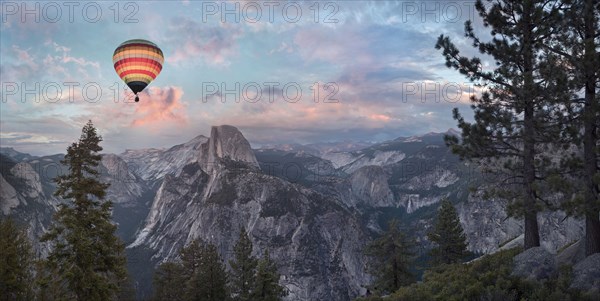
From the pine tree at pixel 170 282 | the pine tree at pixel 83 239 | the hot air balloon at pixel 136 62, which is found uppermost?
the hot air balloon at pixel 136 62

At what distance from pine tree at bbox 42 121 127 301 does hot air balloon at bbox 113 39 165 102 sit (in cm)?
2135

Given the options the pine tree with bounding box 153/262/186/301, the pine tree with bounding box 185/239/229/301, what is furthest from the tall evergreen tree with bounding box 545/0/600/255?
the pine tree with bounding box 153/262/186/301

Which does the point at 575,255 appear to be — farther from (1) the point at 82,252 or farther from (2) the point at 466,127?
(1) the point at 82,252

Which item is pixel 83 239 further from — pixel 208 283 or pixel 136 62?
pixel 136 62

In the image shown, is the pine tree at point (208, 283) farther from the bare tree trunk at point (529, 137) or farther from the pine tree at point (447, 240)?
the bare tree trunk at point (529, 137)

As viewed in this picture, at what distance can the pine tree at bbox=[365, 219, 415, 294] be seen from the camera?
36062 millimetres

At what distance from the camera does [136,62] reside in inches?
1629

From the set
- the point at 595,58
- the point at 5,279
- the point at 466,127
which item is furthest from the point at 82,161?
the point at 595,58

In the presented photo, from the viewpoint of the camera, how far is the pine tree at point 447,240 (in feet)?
131

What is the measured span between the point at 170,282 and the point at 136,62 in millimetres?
26235

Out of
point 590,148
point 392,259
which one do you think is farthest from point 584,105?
point 392,259

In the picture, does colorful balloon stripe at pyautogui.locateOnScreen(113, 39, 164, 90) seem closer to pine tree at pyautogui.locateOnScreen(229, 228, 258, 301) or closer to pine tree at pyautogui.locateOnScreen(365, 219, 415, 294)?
pine tree at pyautogui.locateOnScreen(229, 228, 258, 301)

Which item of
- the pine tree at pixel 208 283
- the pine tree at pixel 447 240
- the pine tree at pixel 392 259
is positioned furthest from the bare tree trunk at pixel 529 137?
the pine tree at pixel 208 283

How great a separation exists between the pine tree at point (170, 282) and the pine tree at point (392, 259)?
2246cm
